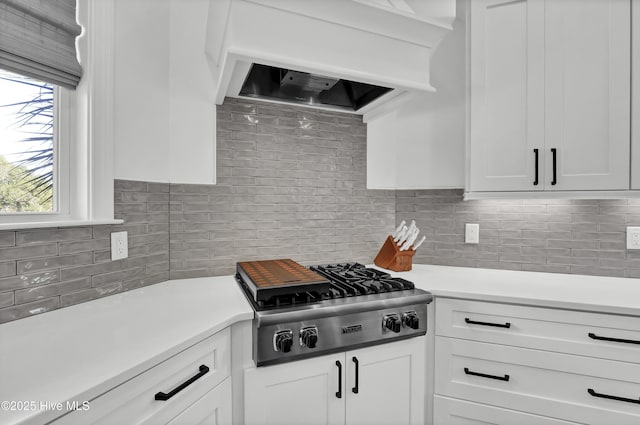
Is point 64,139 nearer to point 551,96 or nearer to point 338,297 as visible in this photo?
point 338,297

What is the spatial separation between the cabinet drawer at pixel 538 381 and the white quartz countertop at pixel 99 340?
1024mm

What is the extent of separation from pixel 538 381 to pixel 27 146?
225 cm

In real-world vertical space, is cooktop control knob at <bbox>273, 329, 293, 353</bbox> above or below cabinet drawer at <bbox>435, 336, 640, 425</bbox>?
above

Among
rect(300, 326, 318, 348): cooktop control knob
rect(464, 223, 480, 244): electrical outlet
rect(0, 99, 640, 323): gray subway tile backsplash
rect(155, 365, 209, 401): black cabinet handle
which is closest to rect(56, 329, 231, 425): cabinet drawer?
rect(155, 365, 209, 401): black cabinet handle

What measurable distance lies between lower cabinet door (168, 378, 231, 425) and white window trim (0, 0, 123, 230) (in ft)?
2.61

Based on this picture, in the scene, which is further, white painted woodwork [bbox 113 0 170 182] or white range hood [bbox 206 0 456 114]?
white painted woodwork [bbox 113 0 170 182]

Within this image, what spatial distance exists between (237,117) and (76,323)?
1.25 metres

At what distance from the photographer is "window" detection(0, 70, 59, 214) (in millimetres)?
1114

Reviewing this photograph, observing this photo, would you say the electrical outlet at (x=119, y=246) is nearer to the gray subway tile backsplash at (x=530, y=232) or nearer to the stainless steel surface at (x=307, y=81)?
the stainless steel surface at (x=307, y=81)

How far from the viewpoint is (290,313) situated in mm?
1220

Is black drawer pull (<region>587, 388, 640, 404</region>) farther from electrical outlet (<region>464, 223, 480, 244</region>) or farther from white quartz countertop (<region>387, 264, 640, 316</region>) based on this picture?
electrical outlet (<region>464, 223, 480, 244</region>)

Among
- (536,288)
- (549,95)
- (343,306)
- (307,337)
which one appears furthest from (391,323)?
(549,95)

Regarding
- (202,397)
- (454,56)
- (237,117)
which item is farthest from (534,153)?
(202,397)

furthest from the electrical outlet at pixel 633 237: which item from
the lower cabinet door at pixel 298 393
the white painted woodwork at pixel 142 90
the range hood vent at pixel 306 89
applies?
the white painted woodwork at pixel 142 90
